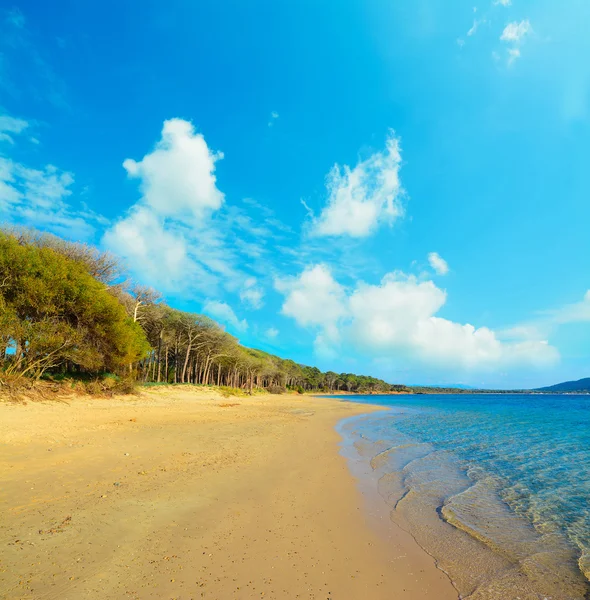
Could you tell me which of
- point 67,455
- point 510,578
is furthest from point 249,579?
point 67,455

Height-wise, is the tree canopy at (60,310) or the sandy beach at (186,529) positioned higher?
the tree canopy at (60,310)

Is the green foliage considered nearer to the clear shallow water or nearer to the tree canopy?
the tree canopy

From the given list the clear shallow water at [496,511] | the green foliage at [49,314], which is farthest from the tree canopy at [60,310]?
the clear shallow water at [496,511]

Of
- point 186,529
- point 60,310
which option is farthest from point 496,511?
point 60,310

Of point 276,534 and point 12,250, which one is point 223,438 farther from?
point 12,250

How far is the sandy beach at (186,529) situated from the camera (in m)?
4.33

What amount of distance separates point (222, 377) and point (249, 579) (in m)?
85.5

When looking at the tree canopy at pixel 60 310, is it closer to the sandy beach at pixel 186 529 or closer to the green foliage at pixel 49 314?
the green foliage at pixel 49 314

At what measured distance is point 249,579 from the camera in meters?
4.48

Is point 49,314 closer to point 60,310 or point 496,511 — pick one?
point 60,310

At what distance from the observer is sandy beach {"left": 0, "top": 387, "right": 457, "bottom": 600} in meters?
4.33

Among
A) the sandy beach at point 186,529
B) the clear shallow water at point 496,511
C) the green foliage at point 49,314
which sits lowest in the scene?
the clear shallow water at point 496,511

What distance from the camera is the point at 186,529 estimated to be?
5.85 metres

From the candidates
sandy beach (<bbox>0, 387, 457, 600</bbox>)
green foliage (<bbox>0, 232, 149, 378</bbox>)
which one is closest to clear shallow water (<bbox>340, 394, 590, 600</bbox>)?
sandy beach (<bbox>0, 387, 457, 600</bbox>)
